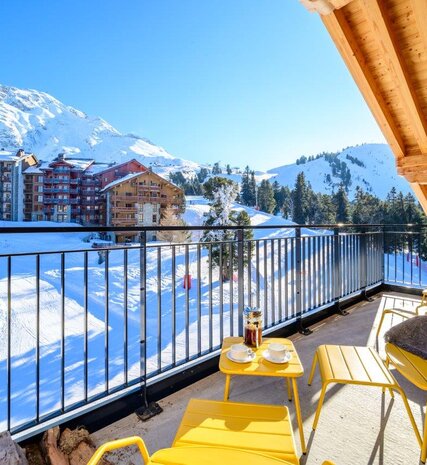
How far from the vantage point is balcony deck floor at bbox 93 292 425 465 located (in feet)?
5.06

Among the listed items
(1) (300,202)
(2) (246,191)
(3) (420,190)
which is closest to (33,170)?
(2) (246,191)

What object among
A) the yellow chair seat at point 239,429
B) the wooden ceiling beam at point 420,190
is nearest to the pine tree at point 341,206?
the wooden ceiling beam at point 420,190

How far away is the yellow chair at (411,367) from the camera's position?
59.1 inches

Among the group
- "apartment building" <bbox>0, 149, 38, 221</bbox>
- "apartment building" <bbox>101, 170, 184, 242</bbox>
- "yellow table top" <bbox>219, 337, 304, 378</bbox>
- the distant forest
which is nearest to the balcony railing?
Result: "yellow table top" <bbox>219, 337, 304, 378</bbox>

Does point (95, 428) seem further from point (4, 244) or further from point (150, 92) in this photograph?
point (150, 92)

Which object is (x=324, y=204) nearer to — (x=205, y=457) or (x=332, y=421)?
(x=332, y=421)

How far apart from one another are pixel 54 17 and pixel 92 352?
24492 millimetres

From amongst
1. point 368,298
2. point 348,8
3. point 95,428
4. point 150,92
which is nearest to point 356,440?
point 95,428

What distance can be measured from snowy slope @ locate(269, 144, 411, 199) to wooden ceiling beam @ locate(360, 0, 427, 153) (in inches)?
3917

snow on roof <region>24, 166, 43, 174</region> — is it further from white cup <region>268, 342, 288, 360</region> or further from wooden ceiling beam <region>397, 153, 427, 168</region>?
white cup <region>268, 342, 288, 360</region>

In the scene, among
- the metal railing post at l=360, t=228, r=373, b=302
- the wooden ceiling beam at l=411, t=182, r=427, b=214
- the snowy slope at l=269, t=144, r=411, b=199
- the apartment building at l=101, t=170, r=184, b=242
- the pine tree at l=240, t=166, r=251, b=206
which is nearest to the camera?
the wooden ceiling beam at l=411, t=182, r=427, b=214

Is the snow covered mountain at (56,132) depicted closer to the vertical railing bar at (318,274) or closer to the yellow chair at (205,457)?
the vertical railing bar at (318,274)

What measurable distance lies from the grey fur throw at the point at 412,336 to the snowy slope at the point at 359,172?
101m

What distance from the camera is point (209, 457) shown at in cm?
101
